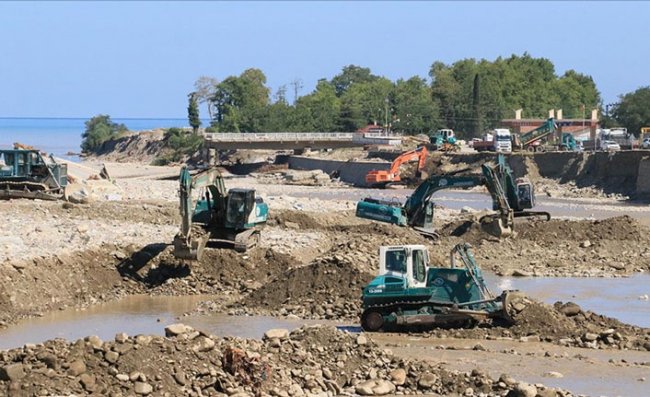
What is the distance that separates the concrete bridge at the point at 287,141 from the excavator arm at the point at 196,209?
5512cm

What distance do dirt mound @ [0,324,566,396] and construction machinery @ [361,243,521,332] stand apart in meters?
3.92

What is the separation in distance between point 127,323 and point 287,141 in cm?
6616

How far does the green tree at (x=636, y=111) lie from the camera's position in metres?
95.9

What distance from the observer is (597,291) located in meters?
33.5

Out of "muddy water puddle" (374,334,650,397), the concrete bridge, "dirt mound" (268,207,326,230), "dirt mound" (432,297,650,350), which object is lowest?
"muddy water puddle" (374,334,650,397)

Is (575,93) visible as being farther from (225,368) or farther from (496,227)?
(225,368)

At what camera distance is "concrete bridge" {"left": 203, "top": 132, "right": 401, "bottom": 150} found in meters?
91.6

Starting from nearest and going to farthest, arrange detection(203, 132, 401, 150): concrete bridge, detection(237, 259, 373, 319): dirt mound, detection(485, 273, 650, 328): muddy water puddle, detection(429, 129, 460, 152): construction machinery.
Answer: detection(237, 259, 373, 319): dirt mound, detection(485, 273, 650, 328): muddy water puddle, detection(429, 129, 460, 152): construction machinery, detection(203, 132, 401, 150): concrete bridge

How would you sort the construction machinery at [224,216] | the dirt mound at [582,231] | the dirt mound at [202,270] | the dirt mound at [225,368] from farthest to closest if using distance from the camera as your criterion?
the dirt mound at [582,231]
the construction machinery at [224,216]
the dirt mound at [202,270]
the dirt mound at [225,368]

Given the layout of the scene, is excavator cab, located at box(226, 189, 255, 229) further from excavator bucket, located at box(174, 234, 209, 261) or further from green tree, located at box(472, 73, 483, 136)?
green tree, located at box(472, 73, 483, 136)

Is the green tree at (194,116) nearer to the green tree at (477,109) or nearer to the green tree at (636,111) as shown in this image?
the green tree at (477,109)

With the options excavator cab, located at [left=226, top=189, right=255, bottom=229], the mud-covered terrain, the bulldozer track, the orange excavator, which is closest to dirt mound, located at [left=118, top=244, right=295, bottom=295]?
the mud-covered terrain

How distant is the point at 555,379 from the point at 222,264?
13735mm

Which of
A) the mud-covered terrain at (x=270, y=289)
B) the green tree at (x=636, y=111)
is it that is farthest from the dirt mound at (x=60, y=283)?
the green tree at (x=636, y=111)
